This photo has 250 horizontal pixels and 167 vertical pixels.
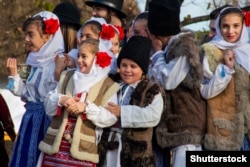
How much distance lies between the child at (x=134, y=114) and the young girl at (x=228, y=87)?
431mm

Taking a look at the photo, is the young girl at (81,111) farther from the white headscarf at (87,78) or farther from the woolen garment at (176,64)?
the woolen garment at (176,64)

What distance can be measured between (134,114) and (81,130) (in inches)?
16.4

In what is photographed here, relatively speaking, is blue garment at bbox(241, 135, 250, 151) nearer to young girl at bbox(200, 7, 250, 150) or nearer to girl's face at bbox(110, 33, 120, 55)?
young girl at bbox(200, 7, 250, 150)

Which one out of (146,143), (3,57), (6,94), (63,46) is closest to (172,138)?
(146,143)

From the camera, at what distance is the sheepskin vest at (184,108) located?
4.83 m

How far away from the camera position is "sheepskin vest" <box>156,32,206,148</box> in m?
4.83

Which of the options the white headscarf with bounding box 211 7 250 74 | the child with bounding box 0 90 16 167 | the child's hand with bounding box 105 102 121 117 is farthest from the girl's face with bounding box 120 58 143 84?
the child with bounding box 0 90 16 167

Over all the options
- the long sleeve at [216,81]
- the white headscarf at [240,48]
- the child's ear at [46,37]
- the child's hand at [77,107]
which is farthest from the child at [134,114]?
the child's ear at [46,37]

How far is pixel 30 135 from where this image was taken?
5.46 m

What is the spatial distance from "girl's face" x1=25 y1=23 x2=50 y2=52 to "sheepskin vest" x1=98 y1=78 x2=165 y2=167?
1076mm

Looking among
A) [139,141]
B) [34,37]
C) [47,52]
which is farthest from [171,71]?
[34,37]

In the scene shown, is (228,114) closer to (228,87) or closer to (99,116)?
(228,87)

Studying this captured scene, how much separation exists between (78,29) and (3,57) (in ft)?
20.8

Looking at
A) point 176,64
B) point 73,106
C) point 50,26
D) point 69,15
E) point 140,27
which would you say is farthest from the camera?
point 69,15
